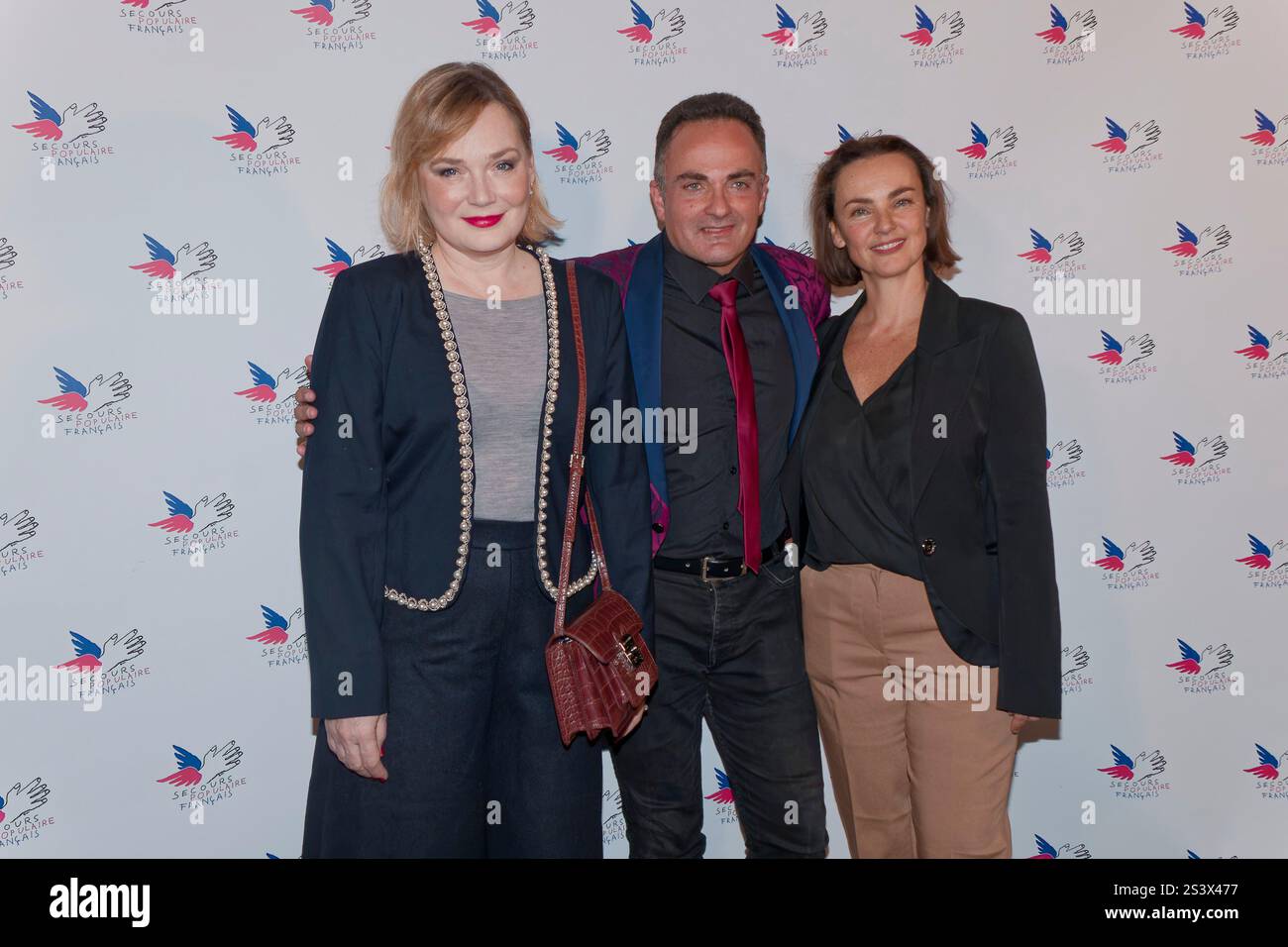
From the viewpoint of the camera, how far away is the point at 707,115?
2.83 m

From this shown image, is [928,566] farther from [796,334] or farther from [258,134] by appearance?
[258,134]

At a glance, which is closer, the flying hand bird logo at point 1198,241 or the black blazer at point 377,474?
the black blazer at point 377,474

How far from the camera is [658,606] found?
2.67 metres

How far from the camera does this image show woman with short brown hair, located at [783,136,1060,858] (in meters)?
2.51

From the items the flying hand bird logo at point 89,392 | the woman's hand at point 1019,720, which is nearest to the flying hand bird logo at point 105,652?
the flying hand bird logo at point 89,392

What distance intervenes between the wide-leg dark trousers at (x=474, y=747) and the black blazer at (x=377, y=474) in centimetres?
5

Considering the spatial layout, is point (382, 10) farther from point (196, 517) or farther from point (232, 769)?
point (232, 769)

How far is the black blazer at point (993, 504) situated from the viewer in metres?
2.49

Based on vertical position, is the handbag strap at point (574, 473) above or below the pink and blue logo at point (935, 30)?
below

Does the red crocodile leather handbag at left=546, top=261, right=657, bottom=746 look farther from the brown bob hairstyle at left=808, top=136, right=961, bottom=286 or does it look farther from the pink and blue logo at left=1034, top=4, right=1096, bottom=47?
the pink and blue logo at left=1034, top=4, right=1096, bottom=47

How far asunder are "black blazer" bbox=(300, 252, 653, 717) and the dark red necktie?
59 centimetres

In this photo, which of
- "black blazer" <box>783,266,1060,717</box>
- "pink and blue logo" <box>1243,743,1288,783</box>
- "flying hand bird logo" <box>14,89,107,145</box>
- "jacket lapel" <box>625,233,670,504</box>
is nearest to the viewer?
"black blazer" <box>783,266,1060,717</box>

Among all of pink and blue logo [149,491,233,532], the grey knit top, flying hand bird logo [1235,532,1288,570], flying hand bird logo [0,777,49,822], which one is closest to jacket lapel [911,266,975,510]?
the grey knit top

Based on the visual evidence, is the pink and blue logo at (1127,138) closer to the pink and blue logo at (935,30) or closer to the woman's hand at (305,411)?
the pink and blue logo at (935,30)
